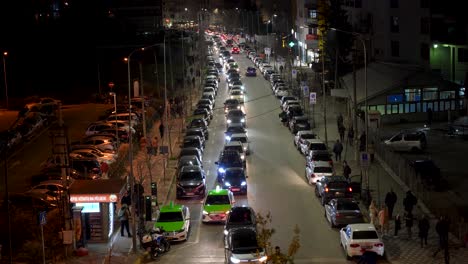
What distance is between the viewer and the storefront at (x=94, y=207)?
30153 mm

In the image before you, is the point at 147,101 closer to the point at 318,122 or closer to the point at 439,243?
the point at 318,122

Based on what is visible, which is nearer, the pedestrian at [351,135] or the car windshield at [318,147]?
the car windshield at [318,147]

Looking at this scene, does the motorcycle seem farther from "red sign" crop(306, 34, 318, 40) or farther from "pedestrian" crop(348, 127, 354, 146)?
"red sign" crop(306, 34, 318, 40)

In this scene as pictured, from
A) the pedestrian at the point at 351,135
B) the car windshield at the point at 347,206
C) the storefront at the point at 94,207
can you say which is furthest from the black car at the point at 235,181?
the pedestrian at the point at 351,135

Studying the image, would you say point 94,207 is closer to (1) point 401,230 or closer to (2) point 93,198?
(2) point 93,198

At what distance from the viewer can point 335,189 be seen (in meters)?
35.8

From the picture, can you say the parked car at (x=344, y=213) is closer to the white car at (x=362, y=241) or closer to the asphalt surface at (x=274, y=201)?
the asphalt surface at (x=274, y=201)

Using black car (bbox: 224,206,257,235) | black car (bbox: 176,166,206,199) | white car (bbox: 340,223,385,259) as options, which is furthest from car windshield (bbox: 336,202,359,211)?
black car (bbox: 176,166,206,199)

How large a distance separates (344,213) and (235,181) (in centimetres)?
936

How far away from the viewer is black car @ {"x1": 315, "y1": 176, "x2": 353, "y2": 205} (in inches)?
1399

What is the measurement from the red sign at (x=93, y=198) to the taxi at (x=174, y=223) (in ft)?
7.21

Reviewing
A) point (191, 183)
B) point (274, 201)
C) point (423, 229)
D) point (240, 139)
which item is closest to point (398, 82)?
point (240, 139)

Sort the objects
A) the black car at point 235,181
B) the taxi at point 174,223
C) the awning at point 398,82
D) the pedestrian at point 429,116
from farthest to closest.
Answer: the awning at point 398,82, the pedestrian at point 429,116, the black car at point 235,181, the taxi at point 174,223

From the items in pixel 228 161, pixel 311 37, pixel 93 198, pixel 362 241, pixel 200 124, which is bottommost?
pixel 362 241
